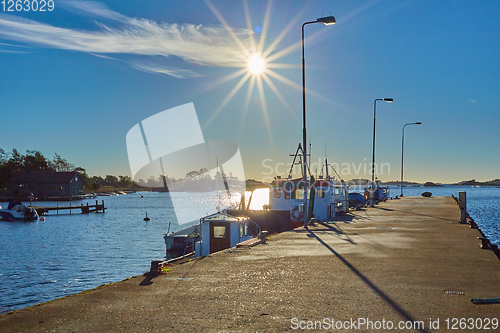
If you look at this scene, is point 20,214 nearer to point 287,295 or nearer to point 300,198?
point 300,198

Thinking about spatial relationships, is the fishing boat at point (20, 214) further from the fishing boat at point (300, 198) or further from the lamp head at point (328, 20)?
the lamp head at point (328, 20)

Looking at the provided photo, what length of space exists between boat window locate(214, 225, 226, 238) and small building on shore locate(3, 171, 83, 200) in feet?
447

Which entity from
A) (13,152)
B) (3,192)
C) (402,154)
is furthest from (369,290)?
(13,152)

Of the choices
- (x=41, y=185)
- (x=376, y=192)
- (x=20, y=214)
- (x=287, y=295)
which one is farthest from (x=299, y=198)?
(x=41, y=185)

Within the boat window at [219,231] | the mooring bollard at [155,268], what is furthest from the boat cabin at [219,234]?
the mooring bollard at [155,268]

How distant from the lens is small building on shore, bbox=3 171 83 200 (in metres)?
147

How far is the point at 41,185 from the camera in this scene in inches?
5802

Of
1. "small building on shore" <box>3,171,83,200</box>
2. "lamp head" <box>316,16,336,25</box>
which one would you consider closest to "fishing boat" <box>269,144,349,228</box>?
"lamp head" <box>316,16,336,25</box>

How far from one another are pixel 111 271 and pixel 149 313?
79.6 ft

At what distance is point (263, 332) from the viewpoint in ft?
22.7

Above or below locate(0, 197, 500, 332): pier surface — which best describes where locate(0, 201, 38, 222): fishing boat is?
below

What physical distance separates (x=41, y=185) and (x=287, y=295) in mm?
157146

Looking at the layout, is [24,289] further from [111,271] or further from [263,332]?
[263,332]

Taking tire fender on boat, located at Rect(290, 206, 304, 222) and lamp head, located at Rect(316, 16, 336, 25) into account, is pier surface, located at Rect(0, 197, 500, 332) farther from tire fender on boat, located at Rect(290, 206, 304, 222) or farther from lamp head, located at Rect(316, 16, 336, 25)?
tire fender on boat, located at Rect(290, 206, 304, 222)
